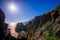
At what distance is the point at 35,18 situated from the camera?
206 feet

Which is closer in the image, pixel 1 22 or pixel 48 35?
pixel 48 35

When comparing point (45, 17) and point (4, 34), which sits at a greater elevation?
point (45, 17)

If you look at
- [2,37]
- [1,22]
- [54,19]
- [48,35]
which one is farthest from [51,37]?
[1,22]

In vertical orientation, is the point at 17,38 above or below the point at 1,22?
below


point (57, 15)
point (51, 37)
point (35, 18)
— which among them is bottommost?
point (51, 37)

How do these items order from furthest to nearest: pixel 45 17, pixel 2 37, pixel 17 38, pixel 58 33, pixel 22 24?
1. pixel 22 24
2. pixel 17 38
3. pixel 2 37
4. pixel 45 17
5. pixel 58 33

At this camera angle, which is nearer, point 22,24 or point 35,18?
point 35,18

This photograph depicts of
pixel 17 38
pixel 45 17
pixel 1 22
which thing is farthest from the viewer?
pixel 1 22

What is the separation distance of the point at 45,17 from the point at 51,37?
68.3 feet

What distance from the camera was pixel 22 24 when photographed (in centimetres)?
7631

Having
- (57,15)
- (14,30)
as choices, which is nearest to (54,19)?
(57,15)

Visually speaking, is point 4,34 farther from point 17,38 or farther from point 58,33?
point 58,33

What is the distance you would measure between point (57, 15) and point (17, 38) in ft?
93.9

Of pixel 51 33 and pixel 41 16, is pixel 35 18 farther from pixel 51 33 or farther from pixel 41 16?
pixel 51 33
